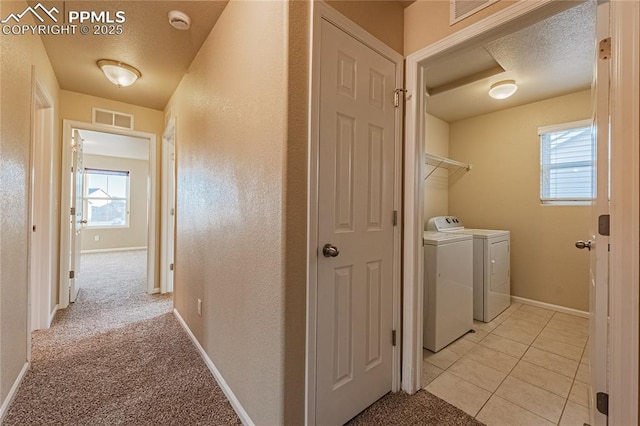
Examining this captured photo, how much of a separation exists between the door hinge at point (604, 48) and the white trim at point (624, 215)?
2.7 inches

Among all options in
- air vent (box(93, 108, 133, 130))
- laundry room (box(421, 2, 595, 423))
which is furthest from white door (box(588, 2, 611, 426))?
air vent (box(93, 108, 133, 130))

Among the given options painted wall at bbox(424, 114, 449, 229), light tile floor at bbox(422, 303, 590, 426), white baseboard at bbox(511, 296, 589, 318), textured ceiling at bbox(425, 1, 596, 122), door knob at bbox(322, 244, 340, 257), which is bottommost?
light tile floor at bbox(422, 303, 590, 426)

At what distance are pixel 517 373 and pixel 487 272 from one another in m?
1.08

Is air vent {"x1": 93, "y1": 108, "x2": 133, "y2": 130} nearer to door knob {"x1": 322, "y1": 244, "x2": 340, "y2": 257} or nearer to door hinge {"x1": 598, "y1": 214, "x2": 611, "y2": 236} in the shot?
door knob {"x1": 322, "y1": 244, "x2": 340, "y2": 257}

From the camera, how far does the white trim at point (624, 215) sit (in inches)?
36.4

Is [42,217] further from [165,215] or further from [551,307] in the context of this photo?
[551,307]

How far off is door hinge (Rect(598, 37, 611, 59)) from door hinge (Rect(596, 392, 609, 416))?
130cm

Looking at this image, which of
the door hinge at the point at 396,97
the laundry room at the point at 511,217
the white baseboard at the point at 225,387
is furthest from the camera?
the laundry room at the point at 511,217

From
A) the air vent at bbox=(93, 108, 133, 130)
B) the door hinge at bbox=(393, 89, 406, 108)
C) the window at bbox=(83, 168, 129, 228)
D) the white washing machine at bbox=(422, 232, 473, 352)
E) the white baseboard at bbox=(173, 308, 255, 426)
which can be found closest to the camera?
the white baseboard at bbox=(173, 308, 255, 426)

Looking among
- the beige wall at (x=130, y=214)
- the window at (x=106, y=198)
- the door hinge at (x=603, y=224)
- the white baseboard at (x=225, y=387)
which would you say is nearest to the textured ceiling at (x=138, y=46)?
the door hinge at (x=603, y=224)

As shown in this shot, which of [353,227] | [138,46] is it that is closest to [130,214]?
[138,46]

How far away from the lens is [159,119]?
Result: 3.56m

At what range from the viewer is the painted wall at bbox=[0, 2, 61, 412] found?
57.7 inches

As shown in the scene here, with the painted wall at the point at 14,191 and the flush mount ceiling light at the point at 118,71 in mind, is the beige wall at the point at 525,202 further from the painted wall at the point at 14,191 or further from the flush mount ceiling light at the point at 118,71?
the painted wall at the point at 14,191
